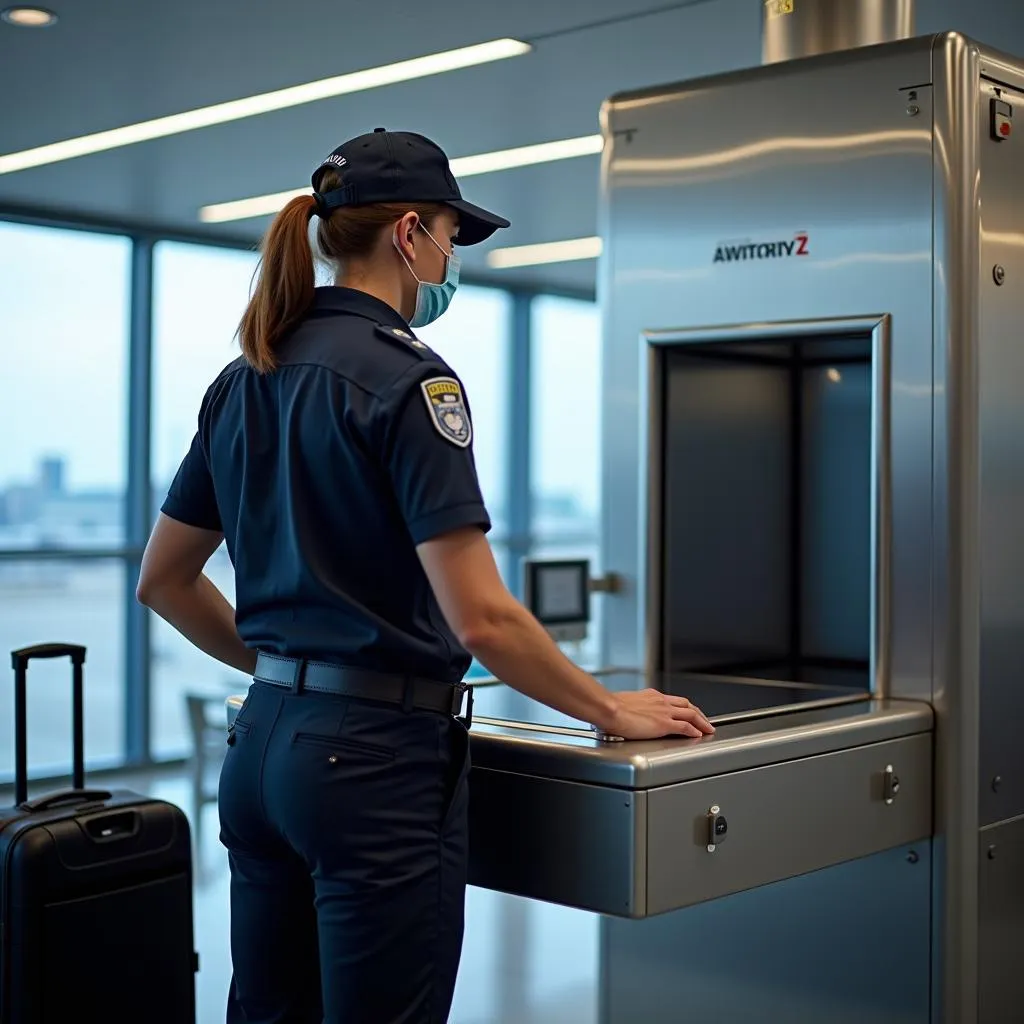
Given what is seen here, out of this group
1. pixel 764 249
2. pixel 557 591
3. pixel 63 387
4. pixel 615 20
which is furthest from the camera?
pixel 63 387

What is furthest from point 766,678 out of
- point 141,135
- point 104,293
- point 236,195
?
point 104,293

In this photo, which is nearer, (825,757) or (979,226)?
(825,757)

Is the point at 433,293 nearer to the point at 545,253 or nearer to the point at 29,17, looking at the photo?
the point at 29,17

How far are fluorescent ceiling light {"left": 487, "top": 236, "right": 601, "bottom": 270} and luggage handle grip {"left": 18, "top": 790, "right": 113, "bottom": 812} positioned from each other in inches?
162

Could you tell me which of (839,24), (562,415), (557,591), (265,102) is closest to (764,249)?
(839,24)

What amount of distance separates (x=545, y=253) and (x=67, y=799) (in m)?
4.53

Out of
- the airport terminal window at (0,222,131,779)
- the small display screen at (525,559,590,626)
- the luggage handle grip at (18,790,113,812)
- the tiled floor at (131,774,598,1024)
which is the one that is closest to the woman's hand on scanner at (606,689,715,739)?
the luggage handle grip at (18,790,113,812)

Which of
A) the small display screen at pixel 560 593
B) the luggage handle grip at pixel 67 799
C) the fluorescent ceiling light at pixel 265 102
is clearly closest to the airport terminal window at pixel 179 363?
the fluorescent ceiling light at pixel 265 102

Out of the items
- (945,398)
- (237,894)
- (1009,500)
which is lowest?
(237,894)

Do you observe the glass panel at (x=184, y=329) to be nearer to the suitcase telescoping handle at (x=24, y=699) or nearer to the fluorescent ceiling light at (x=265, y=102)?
the fluorescent ceiling light at (x=265, y=102)

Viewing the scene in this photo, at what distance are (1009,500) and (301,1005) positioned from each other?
4.48 ft

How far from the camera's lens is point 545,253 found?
6852 mm

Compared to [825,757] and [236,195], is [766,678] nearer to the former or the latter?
[825,757]

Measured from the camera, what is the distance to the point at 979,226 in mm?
2273
